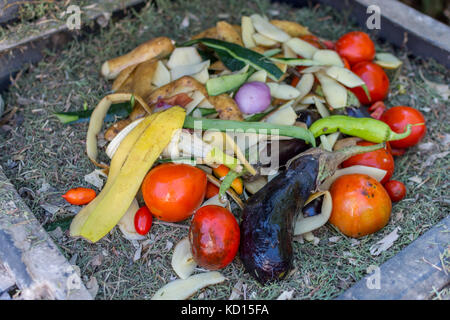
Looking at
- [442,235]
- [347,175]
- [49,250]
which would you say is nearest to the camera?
[49,250]

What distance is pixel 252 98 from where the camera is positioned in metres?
2.48

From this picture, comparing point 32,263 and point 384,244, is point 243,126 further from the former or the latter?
point 32,263

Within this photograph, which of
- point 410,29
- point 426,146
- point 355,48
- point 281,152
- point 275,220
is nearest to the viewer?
point 275,220

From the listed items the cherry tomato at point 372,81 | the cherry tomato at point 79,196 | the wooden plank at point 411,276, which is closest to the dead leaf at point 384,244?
the wooden plank at point 411,276

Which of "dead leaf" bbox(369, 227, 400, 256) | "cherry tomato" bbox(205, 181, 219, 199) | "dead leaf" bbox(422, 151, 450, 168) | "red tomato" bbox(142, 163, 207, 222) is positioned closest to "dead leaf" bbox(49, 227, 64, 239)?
"red tomato" bbox(142, 163, 207, 222)

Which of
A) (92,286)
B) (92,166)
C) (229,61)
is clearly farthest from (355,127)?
(92,286)

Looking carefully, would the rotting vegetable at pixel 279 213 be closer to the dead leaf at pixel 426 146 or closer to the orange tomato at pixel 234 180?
the orange tomato at pixel 234 180

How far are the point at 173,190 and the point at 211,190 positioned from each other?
0.31 m

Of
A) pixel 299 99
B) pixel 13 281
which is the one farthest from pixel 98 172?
pixel 299 99

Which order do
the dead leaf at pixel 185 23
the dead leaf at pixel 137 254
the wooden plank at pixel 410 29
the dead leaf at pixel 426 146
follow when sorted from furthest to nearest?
the dead leaf at pixel 185 23
the wooden plank at pixel 410 29
the dead leaf at pixel 426 146
the dead leaf at pixel 137 254

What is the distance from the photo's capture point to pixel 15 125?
275 cm

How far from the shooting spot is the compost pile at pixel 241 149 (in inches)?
79.4

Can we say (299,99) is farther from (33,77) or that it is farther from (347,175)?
(33,77)
